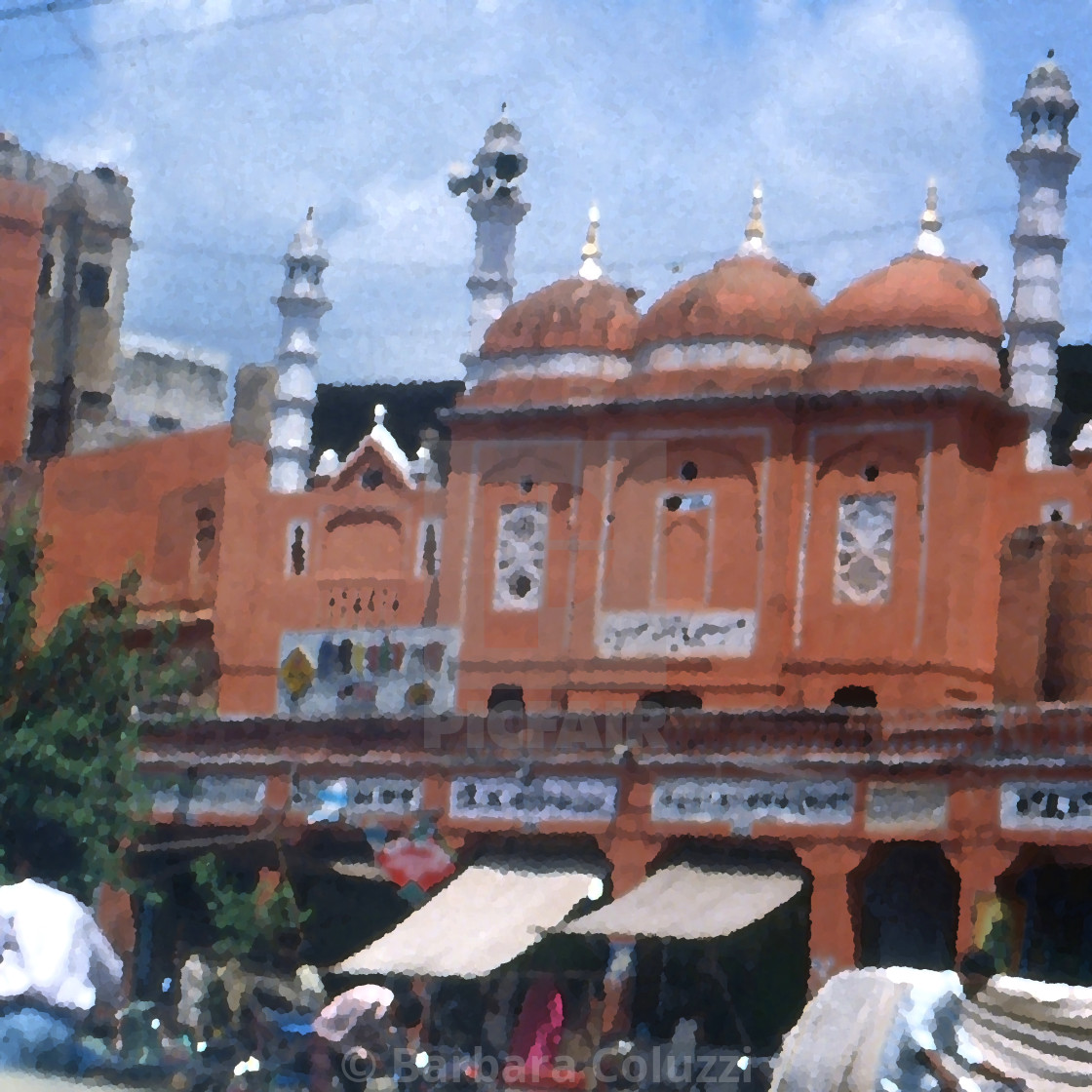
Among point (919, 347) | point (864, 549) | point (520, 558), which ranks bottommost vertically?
point (520, 558)

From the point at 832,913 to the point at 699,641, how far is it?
11.9 feet

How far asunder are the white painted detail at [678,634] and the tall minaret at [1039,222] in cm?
358

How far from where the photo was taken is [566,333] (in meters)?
22.2

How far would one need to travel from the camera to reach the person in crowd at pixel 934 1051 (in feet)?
32.3

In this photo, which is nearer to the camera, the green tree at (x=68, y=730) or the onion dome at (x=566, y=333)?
A: the green tree at (x=68, y=730)

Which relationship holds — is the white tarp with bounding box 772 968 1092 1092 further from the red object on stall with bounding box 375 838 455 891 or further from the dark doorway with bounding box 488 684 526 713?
the dark doorway with bounding box 488 684 526 713

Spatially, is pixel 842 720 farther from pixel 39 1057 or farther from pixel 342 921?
pixel 39 1057

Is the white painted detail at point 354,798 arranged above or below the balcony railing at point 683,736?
below

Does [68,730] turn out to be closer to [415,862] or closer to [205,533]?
[415,862]

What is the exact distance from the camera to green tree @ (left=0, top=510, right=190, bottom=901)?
20969 mm

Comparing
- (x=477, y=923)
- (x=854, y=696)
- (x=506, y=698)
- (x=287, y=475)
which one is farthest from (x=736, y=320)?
(x=477, y=923)

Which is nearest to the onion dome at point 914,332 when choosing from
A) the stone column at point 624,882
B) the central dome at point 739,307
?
the central dome at point 739,307

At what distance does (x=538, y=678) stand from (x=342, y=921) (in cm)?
301

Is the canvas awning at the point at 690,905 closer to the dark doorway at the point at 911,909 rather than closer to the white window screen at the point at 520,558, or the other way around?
the dark doorway at the point at 911,909
